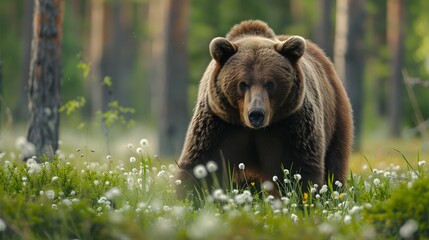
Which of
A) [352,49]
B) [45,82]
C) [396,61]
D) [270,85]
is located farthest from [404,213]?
[396,61]

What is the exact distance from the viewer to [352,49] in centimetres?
1928

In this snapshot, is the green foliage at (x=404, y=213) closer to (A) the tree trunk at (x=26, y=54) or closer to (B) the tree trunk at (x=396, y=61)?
(A) the tree trunk at (x=26, y=54)

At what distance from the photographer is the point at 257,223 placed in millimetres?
4734

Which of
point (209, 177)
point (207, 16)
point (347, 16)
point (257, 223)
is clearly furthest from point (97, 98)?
point (257, 223)

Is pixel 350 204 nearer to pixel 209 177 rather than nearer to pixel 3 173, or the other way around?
pixel 209 177

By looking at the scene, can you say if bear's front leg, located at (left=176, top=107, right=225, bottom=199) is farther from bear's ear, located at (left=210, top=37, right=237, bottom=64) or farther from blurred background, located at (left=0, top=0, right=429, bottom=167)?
blurred background, located at (left=0, top=0, right=429, bottom=167)

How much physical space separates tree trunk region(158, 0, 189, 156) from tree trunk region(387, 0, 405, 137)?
10.2 m

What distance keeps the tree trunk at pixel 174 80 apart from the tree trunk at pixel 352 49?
4129 mm

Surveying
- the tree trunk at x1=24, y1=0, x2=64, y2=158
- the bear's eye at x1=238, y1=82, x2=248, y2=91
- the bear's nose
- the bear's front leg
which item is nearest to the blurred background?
the tree trunk at x1=24, y1=0, x2=64, y2=158

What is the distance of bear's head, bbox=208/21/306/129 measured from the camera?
Result: 6.87m

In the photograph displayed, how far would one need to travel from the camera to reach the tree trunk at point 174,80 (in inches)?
804

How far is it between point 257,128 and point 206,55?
67.1 ft

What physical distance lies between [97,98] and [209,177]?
23404mm

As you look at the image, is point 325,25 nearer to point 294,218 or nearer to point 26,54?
point 26,54
